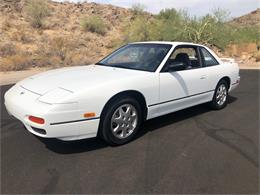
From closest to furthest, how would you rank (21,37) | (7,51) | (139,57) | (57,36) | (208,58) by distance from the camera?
(139,57) < (208,58) < (7,51) < (21,37) < (57,36)

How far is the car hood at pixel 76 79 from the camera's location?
3973 mm

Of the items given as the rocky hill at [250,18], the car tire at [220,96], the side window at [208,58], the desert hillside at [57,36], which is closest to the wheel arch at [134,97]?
the side window at [208,58]

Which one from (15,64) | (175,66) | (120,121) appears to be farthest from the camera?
(15,64)

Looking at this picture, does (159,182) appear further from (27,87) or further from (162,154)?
(27,87)

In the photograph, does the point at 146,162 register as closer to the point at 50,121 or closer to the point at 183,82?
the point at 50,121

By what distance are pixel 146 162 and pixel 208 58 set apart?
120 inches

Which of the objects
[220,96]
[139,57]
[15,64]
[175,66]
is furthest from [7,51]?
[175,66]

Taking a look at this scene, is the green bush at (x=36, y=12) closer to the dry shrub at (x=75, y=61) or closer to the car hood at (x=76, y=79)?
the dry shrub at (x=75, y=61)

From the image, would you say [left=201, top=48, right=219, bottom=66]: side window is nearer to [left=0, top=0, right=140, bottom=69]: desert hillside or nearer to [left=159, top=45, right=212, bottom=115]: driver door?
[left=159, top=45, right=212, bottom=115]: driver door

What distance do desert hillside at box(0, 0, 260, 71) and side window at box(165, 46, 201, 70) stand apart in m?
9.12

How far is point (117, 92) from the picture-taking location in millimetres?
4066

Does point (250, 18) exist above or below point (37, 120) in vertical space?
above

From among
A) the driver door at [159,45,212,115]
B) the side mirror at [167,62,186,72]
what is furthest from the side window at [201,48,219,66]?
the side mirror at [167,62,186,72]

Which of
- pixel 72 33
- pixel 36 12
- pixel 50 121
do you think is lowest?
pixel 50 121
